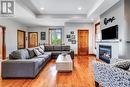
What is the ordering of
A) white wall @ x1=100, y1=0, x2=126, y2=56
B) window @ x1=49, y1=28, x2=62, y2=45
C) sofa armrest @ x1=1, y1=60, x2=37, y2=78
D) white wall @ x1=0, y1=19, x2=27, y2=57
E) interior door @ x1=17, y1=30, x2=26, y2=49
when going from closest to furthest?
sofa armrest @ x1=1, y1=60, x2=37, y2=78 → white wall @ x1=100, y1=0, x2=126, y2=56 → white wall @ x1=0, y1=19, x2=27, y2=57 → interior door @ x1=17, y1=30, x2=26, y2=49 → window @ x1=49, y1=28, x2=62, y2=45

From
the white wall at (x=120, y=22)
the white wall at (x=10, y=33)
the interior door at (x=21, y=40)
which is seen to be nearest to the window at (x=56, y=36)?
the interior door at (x=21, y=40)

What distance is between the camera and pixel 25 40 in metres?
14.4

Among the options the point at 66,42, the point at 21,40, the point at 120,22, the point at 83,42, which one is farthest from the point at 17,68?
the point at 21,40

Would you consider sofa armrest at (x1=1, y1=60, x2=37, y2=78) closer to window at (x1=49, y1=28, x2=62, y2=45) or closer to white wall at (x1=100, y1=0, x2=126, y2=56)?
white wall at (x1=100, y1=0, x2=126, y2=56)

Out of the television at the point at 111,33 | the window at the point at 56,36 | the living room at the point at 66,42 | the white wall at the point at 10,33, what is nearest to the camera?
the living room at the point at 66,42

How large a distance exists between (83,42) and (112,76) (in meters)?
9.83

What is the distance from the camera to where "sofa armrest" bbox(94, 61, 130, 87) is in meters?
2.27

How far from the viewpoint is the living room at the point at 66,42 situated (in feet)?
13.6

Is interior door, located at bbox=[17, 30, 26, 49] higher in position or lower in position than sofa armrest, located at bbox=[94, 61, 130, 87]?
higher

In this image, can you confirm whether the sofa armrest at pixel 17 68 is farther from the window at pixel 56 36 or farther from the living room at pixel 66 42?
the window at pixel 56 36

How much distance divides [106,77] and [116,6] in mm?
4174

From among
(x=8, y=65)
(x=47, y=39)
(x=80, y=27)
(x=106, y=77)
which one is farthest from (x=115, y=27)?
(x=47, y=39)

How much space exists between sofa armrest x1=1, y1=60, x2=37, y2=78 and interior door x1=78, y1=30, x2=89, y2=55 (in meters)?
8.22

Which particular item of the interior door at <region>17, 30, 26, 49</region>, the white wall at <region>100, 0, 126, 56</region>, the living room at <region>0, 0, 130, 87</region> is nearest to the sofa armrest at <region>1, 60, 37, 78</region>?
the living room at <region>0, 0, 130, 87</region>
